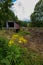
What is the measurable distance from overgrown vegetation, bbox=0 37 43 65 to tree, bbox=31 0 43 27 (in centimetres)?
610

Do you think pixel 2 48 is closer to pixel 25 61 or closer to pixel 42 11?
pixel 25 61

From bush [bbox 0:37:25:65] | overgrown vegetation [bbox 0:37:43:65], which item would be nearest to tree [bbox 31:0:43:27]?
overgrown vegetation [bbox 0:37:43:65]

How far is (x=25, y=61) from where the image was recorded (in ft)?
22.8

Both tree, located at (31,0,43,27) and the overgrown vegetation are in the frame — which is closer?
the overgrown vegetation

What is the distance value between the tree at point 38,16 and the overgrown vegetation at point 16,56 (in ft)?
20.0

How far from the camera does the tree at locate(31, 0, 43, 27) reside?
44.1 feet

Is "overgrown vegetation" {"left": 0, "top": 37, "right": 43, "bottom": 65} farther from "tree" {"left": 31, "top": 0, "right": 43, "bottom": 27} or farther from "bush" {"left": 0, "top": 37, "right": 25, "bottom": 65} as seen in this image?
"tree" {"left": 31, "top": 0, "right": 43, "bottom": 27}

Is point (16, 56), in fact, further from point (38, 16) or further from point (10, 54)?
point (38, 16)

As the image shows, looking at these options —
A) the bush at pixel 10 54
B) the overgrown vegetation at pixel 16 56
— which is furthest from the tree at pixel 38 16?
the bush at pixel 10 54

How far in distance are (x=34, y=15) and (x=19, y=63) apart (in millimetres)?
7601

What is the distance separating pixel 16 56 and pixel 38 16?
719 centimetres

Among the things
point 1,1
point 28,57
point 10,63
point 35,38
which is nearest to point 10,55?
point 10,63

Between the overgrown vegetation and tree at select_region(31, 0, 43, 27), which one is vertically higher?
tree at select_region(31, 0, 43, 27)

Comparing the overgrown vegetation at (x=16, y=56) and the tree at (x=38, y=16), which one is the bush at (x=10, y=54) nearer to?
the overgrown vegetation at (x=16, y=56)
